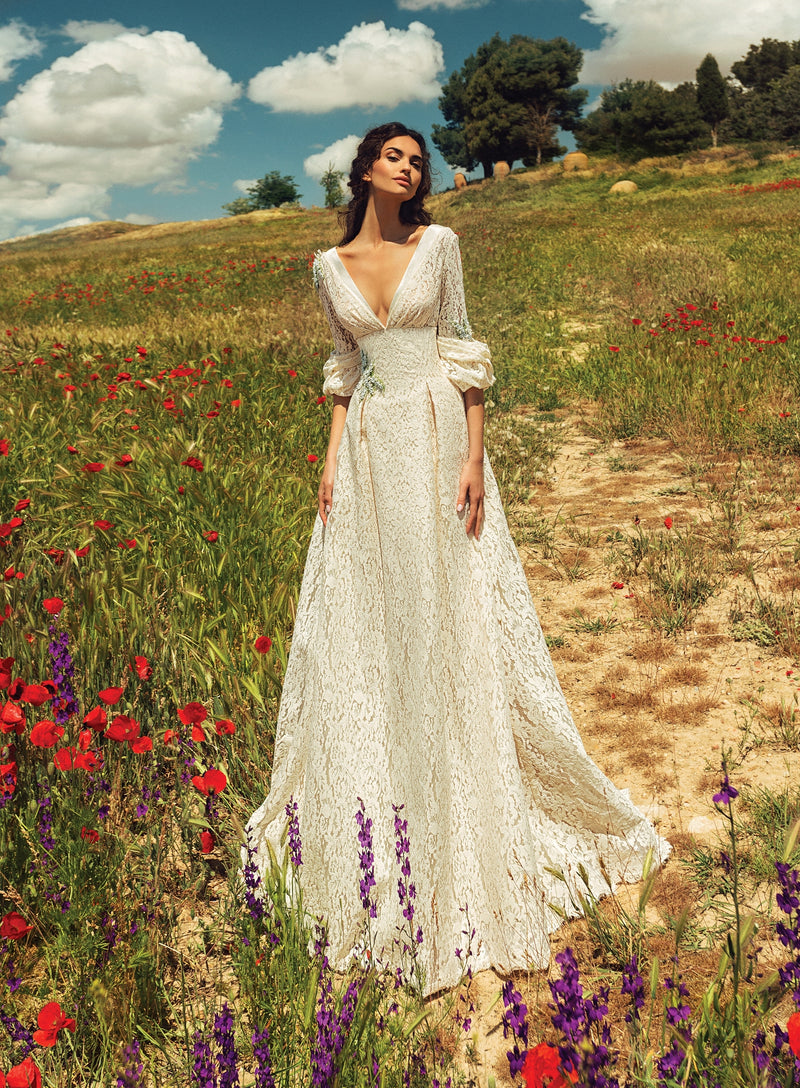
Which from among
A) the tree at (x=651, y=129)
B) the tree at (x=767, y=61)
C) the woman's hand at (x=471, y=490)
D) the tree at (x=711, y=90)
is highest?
the tree at (x=767, y=61)

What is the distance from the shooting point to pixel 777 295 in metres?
9.52

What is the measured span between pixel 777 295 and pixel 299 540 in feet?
27.4

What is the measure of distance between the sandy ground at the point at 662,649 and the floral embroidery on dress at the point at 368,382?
1.75 m

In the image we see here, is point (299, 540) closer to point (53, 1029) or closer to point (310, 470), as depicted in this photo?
point (310, 470)

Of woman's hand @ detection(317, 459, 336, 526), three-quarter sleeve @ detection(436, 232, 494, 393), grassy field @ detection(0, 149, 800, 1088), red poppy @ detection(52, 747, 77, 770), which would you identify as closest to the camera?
grassy field @ detection(0, 149, 800, 1088)

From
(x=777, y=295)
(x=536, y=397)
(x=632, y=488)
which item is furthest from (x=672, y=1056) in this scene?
(x=777, y=295)

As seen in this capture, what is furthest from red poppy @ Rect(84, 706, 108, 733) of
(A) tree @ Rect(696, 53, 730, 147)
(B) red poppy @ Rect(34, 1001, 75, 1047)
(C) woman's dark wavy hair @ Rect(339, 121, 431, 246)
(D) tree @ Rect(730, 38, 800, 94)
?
(D) tree @ Rect(730, 38, 800, 94)

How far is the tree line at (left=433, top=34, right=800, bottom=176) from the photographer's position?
49094 mm

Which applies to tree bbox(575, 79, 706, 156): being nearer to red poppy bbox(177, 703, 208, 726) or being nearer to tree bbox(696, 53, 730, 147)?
tree bbox(696, 53, 730, 147)

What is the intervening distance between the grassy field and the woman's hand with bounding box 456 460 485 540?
3.16 feet

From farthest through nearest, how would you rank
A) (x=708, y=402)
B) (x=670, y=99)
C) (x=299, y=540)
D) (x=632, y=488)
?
(x=670, y=99), (x=708, y=402), (x=632, y=488), (x=299, y=540)

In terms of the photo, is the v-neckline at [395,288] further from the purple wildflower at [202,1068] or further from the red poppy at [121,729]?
the purple wildflower at [202,1068]

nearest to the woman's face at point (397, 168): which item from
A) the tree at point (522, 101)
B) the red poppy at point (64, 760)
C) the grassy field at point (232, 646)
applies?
the grassy field at point (232, 646)

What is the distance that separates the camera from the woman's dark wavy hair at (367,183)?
241 centimetres
